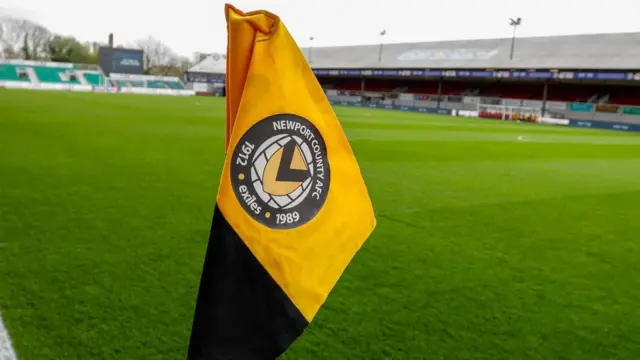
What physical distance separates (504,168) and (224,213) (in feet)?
31.8

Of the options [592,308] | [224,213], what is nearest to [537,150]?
[592,308]

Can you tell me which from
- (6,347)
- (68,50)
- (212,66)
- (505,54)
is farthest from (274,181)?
(68,50)

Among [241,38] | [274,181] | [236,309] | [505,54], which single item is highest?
[505,54]

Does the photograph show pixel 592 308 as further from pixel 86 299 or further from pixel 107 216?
pixel 107 216

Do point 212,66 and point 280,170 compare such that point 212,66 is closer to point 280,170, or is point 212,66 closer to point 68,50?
point 68,50

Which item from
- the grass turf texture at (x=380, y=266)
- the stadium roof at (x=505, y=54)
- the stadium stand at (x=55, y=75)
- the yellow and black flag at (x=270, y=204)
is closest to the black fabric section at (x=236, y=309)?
the yellow and black flag at (x=270, y=204)

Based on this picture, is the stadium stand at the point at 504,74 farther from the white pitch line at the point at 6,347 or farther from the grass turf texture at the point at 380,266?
the white pitch line at the point at 6,347

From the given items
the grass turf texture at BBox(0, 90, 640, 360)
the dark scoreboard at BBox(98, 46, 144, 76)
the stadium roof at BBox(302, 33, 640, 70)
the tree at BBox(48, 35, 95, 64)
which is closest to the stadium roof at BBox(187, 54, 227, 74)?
the dark scoreboard at BBox(98, 46, 144, 76)

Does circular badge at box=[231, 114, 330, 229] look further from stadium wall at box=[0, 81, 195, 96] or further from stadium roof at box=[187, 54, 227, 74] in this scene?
stadium roof at box=[187, 54, 227, 74]

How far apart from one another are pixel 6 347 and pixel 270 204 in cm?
182

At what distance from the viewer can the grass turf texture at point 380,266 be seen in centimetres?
284

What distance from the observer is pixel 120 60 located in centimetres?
6456

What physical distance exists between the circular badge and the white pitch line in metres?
1.70

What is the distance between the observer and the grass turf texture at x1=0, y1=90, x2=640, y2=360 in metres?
2.84
